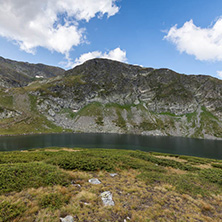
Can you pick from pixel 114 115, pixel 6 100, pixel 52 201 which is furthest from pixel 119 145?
pixel 6 100

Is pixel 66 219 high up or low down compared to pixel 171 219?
up

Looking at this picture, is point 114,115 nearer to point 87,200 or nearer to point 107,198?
point 107,198

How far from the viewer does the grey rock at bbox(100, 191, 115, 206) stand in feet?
30.3

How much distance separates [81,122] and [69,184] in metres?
151

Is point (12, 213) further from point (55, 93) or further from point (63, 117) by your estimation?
point (55, 93)

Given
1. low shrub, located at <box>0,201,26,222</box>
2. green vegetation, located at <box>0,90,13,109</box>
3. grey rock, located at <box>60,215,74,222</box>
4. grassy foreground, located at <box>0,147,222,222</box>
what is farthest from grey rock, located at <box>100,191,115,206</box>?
green vegetation, located at <box>0,90,13,109</box>

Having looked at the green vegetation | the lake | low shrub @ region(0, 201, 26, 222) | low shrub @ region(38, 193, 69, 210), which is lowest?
the lake

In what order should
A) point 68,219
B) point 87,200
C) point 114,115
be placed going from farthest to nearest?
point 114,115
point 87,200
point 68,219

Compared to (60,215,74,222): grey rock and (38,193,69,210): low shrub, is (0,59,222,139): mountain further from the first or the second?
(60,215,74,222): grey rock

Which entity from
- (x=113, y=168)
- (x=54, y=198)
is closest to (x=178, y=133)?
(x=113, y=168)

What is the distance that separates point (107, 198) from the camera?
32.5 feet

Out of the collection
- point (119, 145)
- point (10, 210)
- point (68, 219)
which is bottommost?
point (119, 145)

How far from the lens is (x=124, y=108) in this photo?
198375 mm

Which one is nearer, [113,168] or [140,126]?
[113,168]
